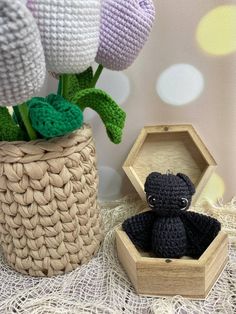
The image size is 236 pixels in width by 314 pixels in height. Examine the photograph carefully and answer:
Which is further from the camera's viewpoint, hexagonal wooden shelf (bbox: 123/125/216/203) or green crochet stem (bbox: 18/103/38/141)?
hexagonal wooden shelf (bbox: 123/125/216/203)

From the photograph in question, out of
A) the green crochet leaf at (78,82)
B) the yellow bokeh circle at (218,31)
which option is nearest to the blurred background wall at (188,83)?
the yellow bokeh circle at (218,31)

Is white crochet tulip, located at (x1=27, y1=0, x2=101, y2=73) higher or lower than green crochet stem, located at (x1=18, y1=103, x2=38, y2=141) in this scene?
higher

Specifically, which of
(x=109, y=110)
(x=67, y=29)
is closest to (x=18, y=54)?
(x=67, y=29)

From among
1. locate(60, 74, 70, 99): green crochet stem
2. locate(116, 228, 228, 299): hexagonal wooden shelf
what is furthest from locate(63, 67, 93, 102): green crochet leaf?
locate(116, 228, 228, 299): hexagonal wooden shelf

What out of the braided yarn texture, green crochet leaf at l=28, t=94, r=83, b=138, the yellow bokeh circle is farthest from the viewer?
the yellow bokeh circle

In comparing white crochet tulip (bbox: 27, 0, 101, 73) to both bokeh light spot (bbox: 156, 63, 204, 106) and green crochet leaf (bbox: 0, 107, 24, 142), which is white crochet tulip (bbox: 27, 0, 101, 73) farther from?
bokeh light spot (bbox: 156, 63, 204, 106)

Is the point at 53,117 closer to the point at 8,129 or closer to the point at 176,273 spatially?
the point at 8,129

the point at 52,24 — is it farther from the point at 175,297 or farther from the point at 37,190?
the point at 175,297

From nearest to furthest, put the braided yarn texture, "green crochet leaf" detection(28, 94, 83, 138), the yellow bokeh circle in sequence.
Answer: the braided yarn texture, "green crochet leaf" detection(28, 94, 83, 138), the yellow bokeh circle

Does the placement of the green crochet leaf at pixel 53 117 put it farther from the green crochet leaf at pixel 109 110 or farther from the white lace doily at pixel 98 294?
the white lace doily at pixel 98 294
